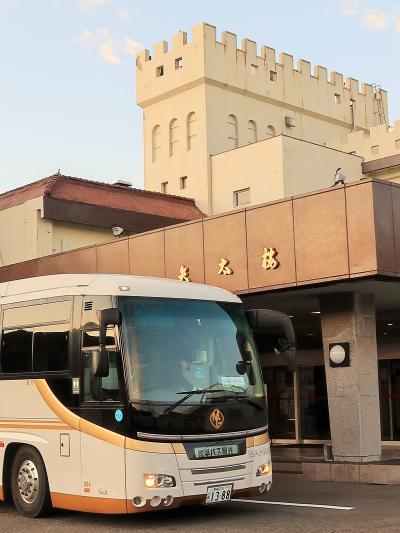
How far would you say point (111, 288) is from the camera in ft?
36.1

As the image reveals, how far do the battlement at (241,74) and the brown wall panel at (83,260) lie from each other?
820 inches

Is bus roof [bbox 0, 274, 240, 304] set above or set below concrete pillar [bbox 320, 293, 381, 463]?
above

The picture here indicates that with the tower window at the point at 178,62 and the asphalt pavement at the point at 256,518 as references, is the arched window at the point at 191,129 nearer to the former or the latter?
the tower window at the point at 178,62

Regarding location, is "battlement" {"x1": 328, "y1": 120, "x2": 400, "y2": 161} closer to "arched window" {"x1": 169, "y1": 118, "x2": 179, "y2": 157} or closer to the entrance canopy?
"arched window" {"x1": 169, "y1": 118, "x2": 179, "y2": 157}

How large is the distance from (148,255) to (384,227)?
6033mm

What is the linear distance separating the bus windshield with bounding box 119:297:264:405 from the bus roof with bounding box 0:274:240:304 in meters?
0.11

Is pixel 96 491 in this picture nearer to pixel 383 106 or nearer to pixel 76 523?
pixel 76 523

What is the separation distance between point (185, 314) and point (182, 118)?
3131 cm

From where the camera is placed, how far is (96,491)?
10.5m

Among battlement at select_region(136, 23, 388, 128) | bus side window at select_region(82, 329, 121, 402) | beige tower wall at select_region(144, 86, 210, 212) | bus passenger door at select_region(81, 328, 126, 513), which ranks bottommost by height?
bus passenger door at select_region(81, 328, 126, 513)

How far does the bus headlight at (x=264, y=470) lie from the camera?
1106 cm

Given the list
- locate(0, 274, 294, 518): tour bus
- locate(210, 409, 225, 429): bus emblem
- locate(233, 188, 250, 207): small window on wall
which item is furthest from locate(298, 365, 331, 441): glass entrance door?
locate(210, 409, 225, 429): bus emblem

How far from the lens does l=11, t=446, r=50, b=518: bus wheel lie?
11.2 meters

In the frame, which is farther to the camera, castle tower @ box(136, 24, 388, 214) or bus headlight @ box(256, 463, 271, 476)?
castle tower @ box(136, 24, 388, 214)
